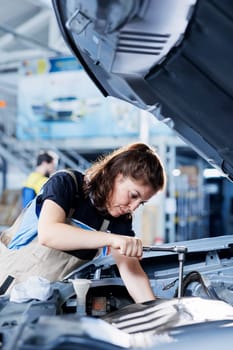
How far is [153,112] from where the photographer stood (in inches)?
73.2

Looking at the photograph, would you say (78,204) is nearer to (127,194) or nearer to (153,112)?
(127,194)

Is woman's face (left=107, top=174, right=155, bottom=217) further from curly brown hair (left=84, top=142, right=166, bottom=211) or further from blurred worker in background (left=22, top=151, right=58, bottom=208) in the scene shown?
blurred worker in background (left=22, top=151, right=58, bottom=208)

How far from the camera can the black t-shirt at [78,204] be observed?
5.74 feet

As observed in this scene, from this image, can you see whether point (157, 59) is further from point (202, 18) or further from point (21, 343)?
point (21, 343)

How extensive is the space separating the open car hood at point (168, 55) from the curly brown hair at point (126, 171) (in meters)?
0.16

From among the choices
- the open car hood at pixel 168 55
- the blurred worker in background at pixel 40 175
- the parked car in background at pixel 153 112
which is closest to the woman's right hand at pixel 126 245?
the parked car in background at pixel 153 112

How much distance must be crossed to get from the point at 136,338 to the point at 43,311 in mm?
416

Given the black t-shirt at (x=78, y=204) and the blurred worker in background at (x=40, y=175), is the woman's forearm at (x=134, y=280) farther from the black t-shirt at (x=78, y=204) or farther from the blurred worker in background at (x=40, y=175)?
the blurred worker in background at (x=40, y=175)

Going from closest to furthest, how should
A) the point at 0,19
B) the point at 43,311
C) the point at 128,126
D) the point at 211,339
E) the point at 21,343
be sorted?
the point at 21,343 → the point at 211,339 → the point at 43,311 → the point at 128,126 → the point at 0,19

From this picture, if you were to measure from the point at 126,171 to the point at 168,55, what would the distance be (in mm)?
444

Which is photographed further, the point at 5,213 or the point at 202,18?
the point at 5,213

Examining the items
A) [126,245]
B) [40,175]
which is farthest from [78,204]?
[40,175]

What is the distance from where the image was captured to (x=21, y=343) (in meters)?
1.00

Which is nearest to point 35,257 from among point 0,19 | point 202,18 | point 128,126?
point 202,18
